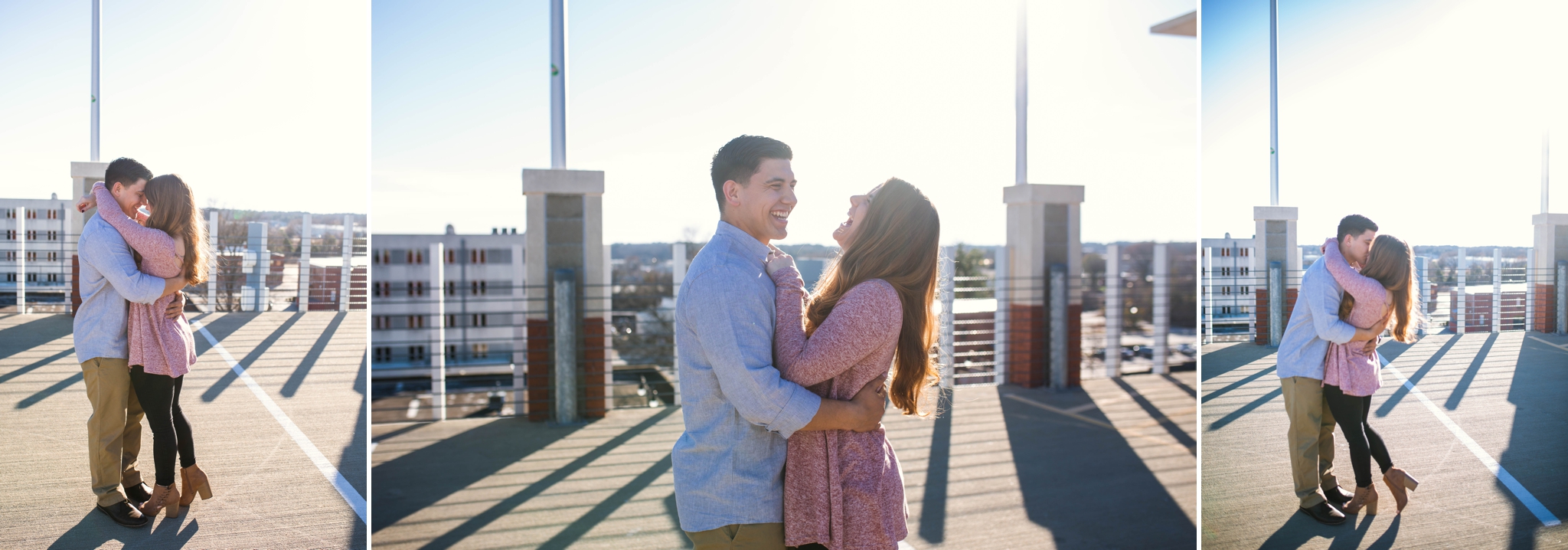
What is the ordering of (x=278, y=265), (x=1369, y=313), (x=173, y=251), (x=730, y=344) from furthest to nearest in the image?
(x=278, y=265) → (x=1369, y=313) → (x=173, y=251) → (x=730, y=344)

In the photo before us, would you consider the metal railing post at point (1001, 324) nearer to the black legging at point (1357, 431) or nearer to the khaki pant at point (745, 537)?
the black legging at point (1357, 431)

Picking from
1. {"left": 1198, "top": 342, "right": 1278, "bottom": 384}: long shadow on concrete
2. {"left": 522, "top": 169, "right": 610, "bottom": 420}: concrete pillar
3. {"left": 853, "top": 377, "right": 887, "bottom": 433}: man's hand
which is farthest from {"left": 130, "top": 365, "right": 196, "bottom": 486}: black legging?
{"left": 1198, "top": 342, "right": 1278, "bottom": 384}: long shadow on concrete

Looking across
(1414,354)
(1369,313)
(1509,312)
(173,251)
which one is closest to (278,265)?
(173,251)

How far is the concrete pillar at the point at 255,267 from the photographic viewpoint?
7.38 ft

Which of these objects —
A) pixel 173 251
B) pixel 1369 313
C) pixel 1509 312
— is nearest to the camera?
pixel 173 251

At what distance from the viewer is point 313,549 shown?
7.39 ft

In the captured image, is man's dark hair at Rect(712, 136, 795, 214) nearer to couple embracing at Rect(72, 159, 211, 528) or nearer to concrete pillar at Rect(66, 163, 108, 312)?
couple embracing at Rect(72, 159, 211, 528)

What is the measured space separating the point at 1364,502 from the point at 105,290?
382cm

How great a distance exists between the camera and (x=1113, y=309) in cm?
599

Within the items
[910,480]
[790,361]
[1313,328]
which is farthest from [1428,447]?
[790,361]

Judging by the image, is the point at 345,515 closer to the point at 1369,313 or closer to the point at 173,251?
the point at 173,251

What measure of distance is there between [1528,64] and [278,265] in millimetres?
4382

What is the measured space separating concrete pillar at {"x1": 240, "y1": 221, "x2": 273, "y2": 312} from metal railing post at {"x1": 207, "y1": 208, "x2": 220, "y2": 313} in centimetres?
7

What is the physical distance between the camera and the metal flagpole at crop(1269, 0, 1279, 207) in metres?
2.38
